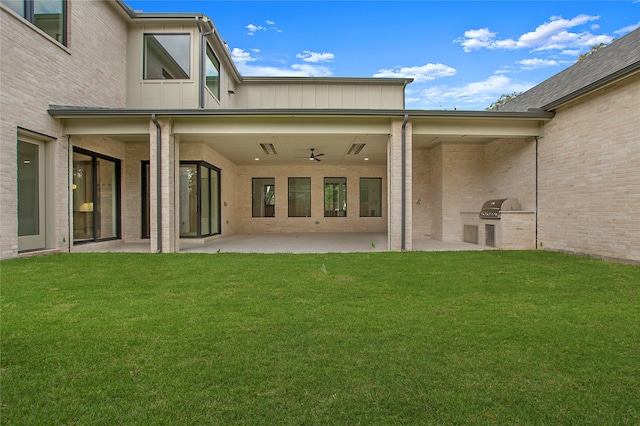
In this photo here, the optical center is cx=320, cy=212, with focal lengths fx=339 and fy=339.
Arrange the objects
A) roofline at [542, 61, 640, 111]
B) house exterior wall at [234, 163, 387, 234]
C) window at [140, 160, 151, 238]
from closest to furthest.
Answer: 1. roofline at [542, 61, 640, 111]
2. window at [140, 160, 151, 238]
3. house exterior wall at [234, 163, 387, 234]

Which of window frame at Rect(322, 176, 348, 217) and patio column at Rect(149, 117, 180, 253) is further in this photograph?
window frame at Rect(322, 176, 348, 217)

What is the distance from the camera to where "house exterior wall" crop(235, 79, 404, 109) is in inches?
605

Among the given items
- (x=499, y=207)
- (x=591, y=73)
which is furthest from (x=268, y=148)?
(x=591, y=73)

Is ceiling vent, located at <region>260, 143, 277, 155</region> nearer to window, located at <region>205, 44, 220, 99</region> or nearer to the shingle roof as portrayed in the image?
window, located at <region>205, 44, 220, 99</region>

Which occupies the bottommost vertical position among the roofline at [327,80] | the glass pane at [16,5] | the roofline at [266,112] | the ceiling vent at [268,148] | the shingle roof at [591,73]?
the ceiling vent at [268,148]

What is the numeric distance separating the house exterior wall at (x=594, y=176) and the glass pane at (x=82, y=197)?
1270cm

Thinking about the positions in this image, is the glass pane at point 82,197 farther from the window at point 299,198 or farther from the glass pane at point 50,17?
the window at point 299,198

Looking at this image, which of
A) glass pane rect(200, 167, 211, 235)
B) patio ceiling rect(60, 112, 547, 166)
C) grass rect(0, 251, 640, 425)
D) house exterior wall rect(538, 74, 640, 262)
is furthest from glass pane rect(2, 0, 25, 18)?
house exterior wall rect(538, 74, 640, 262)

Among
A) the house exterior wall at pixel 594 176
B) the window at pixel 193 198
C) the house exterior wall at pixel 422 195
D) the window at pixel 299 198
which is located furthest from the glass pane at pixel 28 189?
the house exterior wall at pixel 594 176

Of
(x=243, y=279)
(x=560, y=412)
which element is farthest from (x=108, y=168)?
(x=560, y=412)

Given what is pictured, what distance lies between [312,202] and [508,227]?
8.52m

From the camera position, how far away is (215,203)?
12680mm

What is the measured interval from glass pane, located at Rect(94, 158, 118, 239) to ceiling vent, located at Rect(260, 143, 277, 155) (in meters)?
4.85

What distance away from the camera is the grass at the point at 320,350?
199 cm
